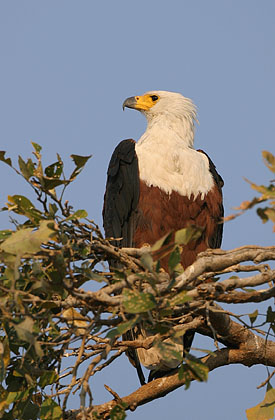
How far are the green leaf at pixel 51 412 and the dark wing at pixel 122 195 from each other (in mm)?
2026

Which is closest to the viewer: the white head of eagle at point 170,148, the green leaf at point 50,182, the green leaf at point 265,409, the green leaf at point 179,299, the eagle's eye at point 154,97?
the green leaf at point 179,299

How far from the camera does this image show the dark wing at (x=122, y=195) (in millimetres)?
4961

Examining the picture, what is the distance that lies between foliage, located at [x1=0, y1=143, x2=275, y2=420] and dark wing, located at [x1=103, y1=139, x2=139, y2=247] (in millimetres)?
1465

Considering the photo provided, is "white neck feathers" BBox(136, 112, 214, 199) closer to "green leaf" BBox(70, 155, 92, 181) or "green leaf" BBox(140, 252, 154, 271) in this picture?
"green leaf" BBox(70, 155, 92, 181)

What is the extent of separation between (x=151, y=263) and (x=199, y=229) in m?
0.20

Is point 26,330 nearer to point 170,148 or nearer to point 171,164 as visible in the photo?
point 171,164

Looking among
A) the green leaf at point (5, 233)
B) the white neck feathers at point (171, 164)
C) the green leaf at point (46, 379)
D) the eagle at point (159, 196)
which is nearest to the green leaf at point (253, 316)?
the green leaf at point (46, 379)

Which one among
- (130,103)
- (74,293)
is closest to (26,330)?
(74,293)

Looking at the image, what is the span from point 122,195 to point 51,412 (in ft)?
7.51

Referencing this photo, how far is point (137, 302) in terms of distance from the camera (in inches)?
94.2

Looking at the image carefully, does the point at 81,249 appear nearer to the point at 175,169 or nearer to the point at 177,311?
the point at 177,311

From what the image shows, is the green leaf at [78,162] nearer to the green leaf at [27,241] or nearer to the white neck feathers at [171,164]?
the green leaf at [27,241]

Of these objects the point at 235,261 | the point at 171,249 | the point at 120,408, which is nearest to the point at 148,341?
the point at 235,261

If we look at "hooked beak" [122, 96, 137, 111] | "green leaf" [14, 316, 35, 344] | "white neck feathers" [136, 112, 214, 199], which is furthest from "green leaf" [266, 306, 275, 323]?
"hooked beak" [122, 96, 137, 111]
